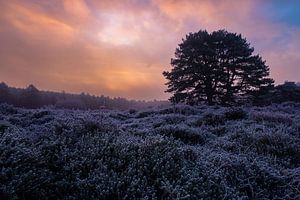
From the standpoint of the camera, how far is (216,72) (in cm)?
2830

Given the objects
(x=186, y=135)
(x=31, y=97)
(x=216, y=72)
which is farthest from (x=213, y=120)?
(x=31, y=97)

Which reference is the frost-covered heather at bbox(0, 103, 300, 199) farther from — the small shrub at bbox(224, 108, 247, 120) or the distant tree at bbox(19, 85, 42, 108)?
the distant tree at bbox(19, 85, 42, 108)

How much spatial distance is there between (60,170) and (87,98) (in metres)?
79.4

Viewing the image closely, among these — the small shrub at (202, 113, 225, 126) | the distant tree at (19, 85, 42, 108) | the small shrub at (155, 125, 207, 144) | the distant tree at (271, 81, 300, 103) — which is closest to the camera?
the small shrub at (155, 125, 207, 144)

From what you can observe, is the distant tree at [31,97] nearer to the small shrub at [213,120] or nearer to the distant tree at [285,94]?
the distant tree at [285,94]

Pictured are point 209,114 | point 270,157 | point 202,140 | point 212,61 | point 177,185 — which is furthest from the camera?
point 212,61

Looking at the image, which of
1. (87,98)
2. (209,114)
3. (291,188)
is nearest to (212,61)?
(209,114)

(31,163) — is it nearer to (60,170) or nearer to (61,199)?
(60,170)

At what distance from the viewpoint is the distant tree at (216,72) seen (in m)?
28.6

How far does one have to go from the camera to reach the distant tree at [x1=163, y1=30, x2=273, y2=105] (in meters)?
28.6

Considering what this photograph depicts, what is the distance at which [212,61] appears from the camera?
2900 centimetres

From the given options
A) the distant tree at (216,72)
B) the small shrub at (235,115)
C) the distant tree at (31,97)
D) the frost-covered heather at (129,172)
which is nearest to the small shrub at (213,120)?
the small shrub at (235,115)

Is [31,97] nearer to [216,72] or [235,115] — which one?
[216,72]

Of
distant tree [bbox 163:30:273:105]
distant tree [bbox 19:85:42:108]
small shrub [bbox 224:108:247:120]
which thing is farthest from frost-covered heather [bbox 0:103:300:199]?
distant tree [bbox 19:85:42:108]
